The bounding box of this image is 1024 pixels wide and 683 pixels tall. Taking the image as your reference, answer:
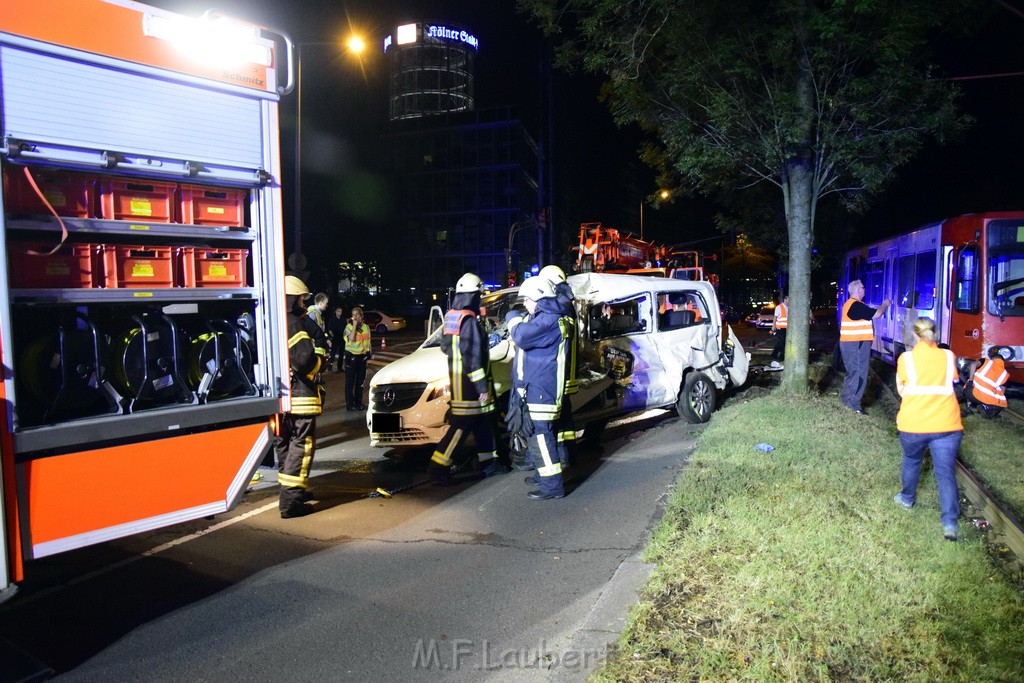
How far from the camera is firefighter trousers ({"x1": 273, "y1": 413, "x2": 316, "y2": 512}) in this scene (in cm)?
576

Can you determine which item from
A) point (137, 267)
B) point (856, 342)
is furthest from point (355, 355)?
point (137, 267)

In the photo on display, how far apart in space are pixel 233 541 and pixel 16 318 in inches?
92.3

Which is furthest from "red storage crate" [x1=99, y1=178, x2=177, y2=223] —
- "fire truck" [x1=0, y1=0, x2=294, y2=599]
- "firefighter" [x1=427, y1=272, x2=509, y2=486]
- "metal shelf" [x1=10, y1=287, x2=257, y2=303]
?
"firefighter" [x1=427, y1=272, x2=509, y2=486]

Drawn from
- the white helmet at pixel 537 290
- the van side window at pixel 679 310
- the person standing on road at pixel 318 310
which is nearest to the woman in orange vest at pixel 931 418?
the white helmet at pixel 537 290

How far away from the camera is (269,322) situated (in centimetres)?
441

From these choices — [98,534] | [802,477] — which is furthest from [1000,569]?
[98,534]

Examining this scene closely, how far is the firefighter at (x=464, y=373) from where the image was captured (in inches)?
252

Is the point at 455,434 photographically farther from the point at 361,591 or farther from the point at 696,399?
the point at 696,399

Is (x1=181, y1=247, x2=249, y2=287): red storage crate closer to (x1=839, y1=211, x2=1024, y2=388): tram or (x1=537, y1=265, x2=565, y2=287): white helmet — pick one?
(x1=537, y1=265, x2=565, y2=287): white helmet

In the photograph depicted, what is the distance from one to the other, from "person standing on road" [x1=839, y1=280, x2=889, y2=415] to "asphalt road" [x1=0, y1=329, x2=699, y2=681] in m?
4.29

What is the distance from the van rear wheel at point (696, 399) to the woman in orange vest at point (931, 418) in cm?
372

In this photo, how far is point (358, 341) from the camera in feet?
37.1

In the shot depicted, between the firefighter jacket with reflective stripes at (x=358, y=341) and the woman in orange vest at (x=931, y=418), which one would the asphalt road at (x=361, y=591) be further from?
the firefighter jacket with reflective stripes at (x=358, y=341)

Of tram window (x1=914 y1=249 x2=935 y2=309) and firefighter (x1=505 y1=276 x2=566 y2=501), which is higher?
tram window (x1=914 y1=249 x2=935 y2=309)
